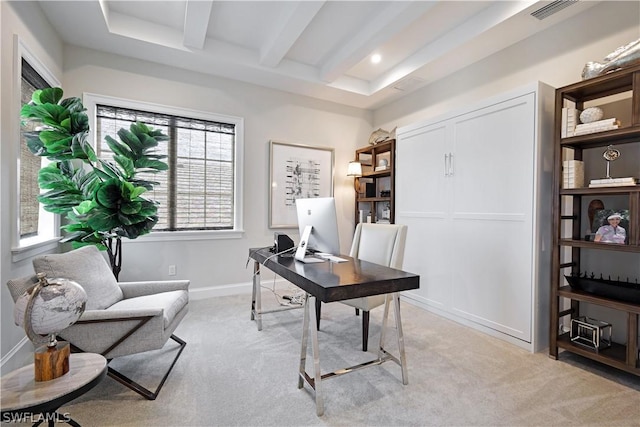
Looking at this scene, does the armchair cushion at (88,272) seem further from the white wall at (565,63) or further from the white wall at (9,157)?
the white wall at (565,63)

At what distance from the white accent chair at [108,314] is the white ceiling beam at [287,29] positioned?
2.60m

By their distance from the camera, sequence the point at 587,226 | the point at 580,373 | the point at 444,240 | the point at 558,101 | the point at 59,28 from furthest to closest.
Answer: the point at 444,240 < the point at 59,28 < the point at 587,226 < the point at 558,101 < the point at 580,373

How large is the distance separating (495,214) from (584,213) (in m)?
0.65

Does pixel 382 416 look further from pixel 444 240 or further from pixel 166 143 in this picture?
pixel 166 143

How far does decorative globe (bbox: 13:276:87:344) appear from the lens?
3.96 ft

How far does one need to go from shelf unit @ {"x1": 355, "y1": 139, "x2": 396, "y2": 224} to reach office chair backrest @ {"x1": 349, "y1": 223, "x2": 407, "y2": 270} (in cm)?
138

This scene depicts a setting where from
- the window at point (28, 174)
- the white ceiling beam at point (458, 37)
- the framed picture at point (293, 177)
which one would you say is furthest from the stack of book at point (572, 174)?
the window at point (28, 174)

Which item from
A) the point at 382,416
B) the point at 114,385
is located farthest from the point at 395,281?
the point at 114,385

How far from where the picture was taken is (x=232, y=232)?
3945 millimetres

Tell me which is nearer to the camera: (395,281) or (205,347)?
(395,281)

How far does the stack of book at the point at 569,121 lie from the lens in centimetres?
226

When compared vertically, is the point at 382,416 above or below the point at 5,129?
below

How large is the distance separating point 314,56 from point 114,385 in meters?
3.78

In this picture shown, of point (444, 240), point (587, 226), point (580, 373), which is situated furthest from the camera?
point (444, 240)
